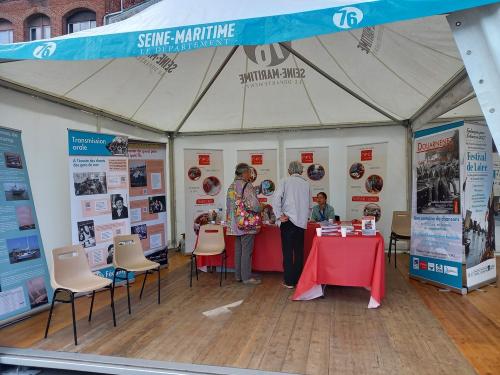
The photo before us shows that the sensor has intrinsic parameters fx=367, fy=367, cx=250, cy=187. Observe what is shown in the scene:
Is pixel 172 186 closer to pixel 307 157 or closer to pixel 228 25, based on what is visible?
pixel 307 157

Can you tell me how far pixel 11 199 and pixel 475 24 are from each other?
13.0 ft

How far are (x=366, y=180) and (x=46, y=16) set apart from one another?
1581 cm

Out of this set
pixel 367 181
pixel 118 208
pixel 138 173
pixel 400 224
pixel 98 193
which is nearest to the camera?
pixel 98 193

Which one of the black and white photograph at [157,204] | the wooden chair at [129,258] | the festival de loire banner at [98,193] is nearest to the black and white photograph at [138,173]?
the black and white photograph at [157,204]

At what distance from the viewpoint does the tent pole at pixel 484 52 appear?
185 cm

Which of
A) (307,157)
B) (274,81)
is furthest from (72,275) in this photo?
(307,157)

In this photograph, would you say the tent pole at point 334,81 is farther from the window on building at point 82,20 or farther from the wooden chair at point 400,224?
the window on building at point 82,20

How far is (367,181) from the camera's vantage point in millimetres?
6402

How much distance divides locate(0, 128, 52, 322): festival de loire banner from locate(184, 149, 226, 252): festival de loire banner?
286cm

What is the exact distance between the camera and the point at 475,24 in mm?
1921

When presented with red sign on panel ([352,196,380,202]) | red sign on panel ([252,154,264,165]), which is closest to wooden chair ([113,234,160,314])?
red sign on panel ([252,154,264,165])

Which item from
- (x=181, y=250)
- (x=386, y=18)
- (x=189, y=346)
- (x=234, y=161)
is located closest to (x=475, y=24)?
(x=386, y=18)

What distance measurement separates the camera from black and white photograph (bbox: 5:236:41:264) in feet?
11.4

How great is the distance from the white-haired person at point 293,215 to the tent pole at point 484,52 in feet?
8.64
